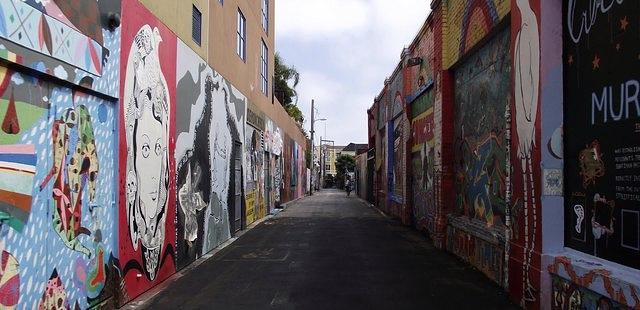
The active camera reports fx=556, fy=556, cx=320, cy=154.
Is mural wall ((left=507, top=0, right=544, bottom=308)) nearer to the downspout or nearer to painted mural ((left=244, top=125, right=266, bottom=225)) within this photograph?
the downspout

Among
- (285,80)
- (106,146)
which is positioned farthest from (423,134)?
(285,80)

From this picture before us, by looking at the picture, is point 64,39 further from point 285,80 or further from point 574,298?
point 285,80

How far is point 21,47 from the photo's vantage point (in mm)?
Result: 4977

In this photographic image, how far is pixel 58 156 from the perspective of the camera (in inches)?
226

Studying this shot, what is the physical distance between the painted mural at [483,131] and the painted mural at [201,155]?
17.7 ft

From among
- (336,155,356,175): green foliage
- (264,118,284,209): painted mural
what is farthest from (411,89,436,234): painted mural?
(336,155,356,175): green foliage

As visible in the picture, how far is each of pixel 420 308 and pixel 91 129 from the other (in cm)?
457

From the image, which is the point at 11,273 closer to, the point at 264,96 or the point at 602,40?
the point at 602,40

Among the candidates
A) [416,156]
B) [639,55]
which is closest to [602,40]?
[639,55]

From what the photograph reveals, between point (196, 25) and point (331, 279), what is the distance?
19.8ft

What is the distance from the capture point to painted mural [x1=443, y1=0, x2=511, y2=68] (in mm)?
8852

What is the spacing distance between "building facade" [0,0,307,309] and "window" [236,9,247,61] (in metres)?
3.51

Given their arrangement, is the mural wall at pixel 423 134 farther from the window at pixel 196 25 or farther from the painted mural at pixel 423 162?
the window at pixel 196 25

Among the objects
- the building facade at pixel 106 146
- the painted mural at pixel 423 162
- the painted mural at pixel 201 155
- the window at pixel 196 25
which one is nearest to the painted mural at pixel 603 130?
the building facade at pixel 106 146
